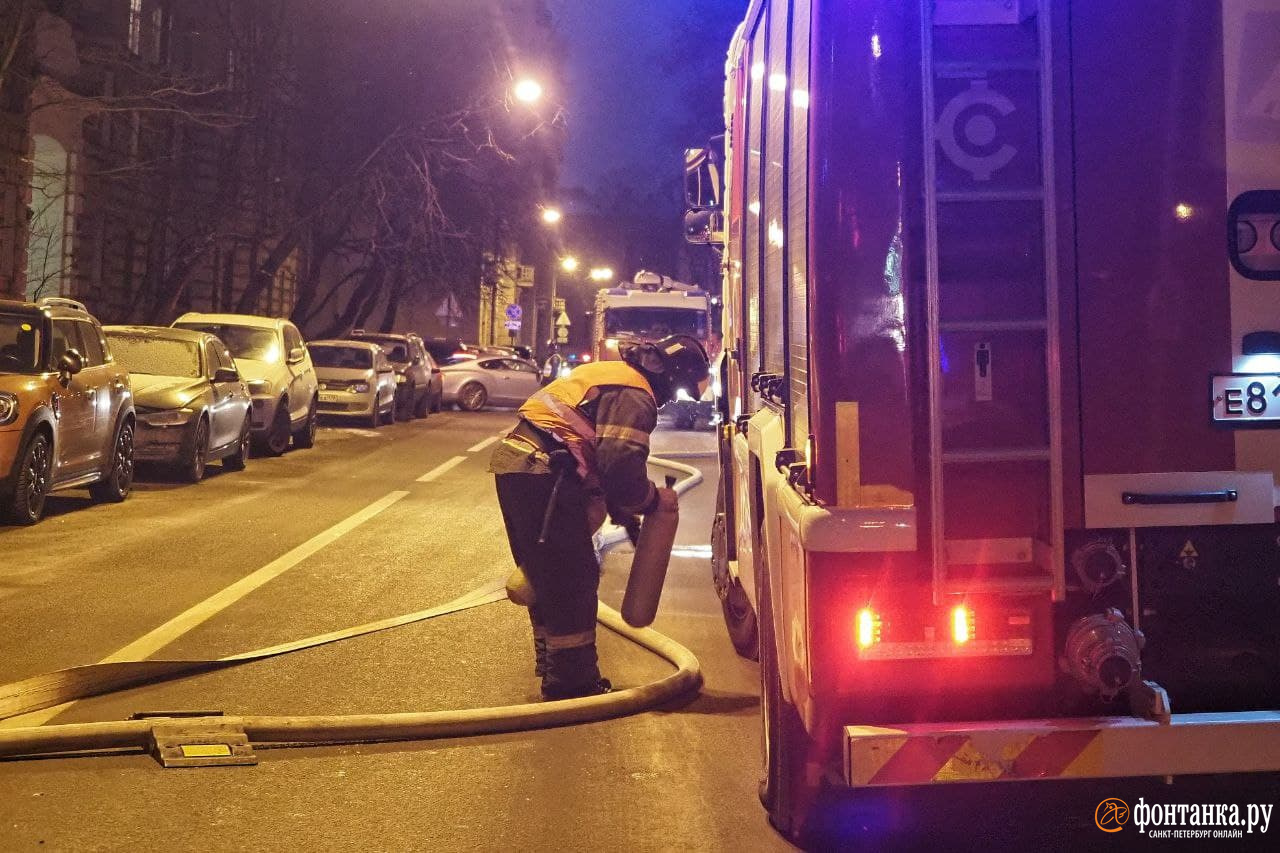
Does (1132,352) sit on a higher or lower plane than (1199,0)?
lower

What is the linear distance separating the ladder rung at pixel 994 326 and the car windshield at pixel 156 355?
13888 mm

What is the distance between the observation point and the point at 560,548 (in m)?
6.54

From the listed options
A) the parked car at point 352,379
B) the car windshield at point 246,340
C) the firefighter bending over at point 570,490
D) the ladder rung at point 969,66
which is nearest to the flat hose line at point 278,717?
the firefighter bending over at point 570,490

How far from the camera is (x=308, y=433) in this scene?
2183cm

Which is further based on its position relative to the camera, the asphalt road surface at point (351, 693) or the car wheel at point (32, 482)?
the car wheel at point (32, 482)

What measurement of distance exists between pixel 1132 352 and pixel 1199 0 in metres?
1.01

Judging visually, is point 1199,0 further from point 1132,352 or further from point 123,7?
point 123,7

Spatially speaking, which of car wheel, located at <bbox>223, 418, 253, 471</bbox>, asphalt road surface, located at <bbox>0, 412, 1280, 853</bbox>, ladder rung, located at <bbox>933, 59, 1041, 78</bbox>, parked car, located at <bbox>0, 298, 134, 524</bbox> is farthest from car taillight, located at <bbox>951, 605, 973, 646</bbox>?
car wheel, located at <bbox>223, 418, 253, 471</bbox>

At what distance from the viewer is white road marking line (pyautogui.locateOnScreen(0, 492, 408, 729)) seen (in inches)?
248

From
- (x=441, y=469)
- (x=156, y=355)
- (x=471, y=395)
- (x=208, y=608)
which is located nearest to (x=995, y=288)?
(x=208, y=608)

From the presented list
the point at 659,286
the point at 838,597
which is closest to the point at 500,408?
the point at 659,286

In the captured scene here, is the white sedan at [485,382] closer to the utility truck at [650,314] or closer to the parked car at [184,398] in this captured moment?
the utility truck at [650,314]

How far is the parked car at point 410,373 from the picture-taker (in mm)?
29344

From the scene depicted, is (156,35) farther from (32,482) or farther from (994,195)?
(994,195)
